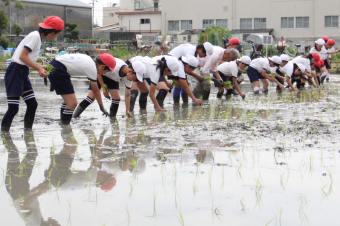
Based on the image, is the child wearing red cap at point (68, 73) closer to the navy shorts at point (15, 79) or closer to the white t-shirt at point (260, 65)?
the navy shorts at point (15, 79)

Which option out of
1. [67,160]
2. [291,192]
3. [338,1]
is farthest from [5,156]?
[338,1]

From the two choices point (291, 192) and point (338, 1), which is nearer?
point (291, 192)

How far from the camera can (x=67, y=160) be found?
4496 millimetres

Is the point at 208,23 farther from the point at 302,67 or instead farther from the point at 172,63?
the point at 172,63

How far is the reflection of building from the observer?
4447 cm

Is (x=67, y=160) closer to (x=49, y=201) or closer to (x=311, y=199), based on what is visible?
(x=49, y=201)

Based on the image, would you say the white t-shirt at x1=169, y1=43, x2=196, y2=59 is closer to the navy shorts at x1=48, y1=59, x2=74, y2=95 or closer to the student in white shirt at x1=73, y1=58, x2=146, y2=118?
the student in white shirt at x1=73, y1=58, x2=146, y2=118

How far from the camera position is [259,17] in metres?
43.1

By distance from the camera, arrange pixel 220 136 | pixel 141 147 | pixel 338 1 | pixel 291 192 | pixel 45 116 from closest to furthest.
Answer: pixel 291 192 → pixel 141 147 → pixel 220 136 → pixel 45 116 → pixel 338 1

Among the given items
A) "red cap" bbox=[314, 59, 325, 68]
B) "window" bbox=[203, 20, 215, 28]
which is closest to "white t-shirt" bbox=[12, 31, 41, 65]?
"red cap" bbox=[314, 59, 325, 68]

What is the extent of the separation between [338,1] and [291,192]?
134 ft

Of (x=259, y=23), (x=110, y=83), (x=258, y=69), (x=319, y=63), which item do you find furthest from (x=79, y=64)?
(x=259, y=23)

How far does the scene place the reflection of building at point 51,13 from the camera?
146 ft

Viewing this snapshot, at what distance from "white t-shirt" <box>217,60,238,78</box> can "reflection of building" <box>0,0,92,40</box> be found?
35.8m
